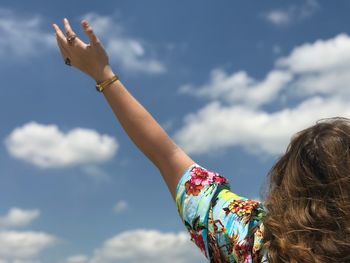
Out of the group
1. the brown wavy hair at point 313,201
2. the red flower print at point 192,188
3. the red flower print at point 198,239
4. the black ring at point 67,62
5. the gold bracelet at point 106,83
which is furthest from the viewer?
the black ring at point 67,62

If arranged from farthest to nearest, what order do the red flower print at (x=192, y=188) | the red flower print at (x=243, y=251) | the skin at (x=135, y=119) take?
the skin at (x=135, y=119)
the red flower print at (x=192, y=188)
the red flower print at (x=243, y=251)

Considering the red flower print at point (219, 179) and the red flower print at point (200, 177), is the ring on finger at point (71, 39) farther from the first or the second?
the red flower print at point (219, 179)

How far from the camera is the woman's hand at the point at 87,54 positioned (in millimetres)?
4773

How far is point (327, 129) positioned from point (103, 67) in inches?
82.5

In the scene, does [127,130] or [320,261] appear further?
[127,130]

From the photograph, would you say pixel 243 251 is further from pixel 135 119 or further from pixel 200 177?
pixel 135 119

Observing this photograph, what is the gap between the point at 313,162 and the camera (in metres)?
3.47

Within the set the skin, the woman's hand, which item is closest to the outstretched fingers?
the woman's hand

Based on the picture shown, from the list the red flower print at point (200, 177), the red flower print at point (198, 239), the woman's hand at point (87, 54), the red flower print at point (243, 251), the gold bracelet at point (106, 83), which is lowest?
the red flower print at point (243, 251)

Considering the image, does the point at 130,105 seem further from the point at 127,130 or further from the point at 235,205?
the point at 235,205

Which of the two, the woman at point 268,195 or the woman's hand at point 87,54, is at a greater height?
the woman's hand at point 87,54

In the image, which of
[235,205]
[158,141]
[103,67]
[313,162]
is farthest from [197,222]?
[103,67]

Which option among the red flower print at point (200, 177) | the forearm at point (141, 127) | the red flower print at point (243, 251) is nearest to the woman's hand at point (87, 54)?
the forearm at point (141, 127)

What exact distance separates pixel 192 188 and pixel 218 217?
0.39 m
